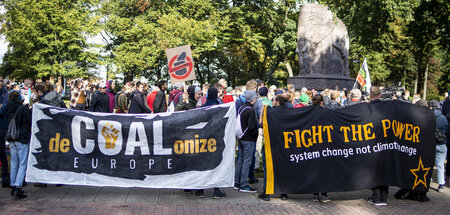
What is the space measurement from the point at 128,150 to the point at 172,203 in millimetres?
1218

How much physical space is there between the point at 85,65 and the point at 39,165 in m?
39.2

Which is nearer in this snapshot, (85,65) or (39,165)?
(39,165)

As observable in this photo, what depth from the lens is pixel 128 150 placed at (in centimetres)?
738

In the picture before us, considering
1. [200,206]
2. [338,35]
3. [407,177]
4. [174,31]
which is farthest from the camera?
[174,31]

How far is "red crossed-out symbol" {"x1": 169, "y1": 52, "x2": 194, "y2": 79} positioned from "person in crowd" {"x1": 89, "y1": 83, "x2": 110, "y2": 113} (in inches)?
119

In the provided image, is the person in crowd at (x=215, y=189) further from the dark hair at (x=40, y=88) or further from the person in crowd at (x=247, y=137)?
the dark hair at (x=40, y=88)

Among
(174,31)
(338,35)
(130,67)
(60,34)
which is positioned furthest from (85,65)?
(338,35)

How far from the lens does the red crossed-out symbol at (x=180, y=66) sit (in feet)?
34.1

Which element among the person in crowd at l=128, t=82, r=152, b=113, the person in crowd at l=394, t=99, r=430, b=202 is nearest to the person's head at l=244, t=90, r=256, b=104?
the person in crowd at l=394, t=99, r=430, b=202

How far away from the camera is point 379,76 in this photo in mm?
41875

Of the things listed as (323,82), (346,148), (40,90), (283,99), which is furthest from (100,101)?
(323,82)

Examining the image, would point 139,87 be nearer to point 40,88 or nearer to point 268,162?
point 40,88

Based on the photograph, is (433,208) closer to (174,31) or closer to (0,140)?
(0,140)

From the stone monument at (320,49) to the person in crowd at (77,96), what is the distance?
12.5 m
